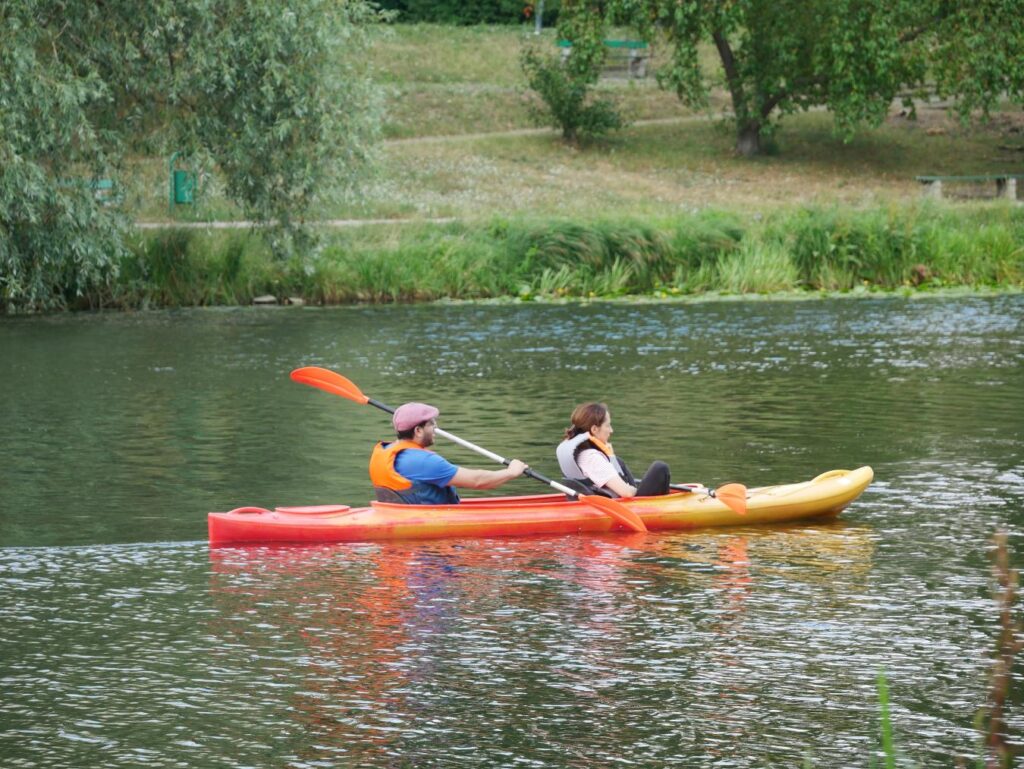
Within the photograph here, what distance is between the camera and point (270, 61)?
23.3 meters

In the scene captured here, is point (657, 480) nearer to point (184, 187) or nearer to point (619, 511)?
point (619, 511)

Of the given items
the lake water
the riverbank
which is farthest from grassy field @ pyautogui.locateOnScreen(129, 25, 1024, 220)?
the lake water

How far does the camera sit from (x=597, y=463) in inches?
438

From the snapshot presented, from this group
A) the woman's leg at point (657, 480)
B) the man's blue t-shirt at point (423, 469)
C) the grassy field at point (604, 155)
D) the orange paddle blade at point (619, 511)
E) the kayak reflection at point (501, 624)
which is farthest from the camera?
the grassy field at point (604, 155)

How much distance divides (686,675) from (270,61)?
17228 mm

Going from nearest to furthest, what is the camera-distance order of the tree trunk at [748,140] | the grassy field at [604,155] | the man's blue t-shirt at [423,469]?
the man's blue t-shirt at [423,469], the grassy field at [604,155], the tree trunk at [748,140]

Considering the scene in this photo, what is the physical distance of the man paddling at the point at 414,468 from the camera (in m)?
10.9

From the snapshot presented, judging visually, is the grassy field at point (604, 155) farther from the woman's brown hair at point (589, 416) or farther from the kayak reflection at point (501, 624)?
the kayak reflection at point (501, 624)

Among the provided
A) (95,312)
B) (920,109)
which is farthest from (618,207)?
(920,109)

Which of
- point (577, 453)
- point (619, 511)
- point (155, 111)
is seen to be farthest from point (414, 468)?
point (155, 111)

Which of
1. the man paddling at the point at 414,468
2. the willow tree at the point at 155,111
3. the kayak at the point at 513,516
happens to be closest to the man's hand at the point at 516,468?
the man paddling at the point at 414,468

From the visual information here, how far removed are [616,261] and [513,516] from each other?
16604 mm

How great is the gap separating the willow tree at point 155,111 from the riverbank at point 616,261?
1.60 metres

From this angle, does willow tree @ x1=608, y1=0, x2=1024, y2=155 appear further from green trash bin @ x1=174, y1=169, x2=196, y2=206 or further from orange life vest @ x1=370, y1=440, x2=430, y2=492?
orange life vest @ x1=370, y1=440, x2=430, y2=492
